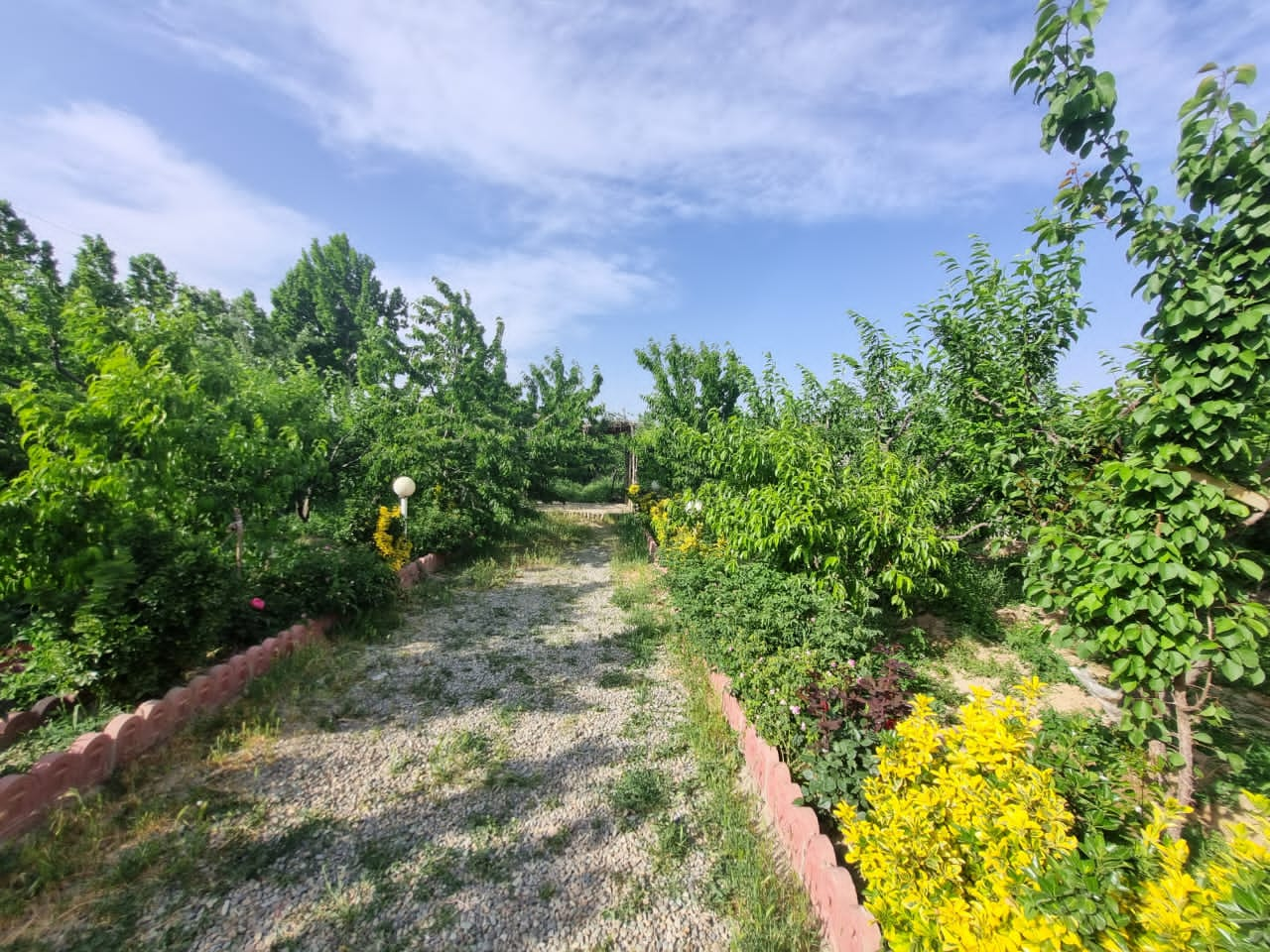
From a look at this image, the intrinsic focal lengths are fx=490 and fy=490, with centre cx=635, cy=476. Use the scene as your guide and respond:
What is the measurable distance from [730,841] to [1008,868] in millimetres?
1567

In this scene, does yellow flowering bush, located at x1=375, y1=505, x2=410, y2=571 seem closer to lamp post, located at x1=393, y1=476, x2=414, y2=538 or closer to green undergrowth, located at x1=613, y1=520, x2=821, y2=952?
lamp post, located at x1=393, y1=476, x2=414, y2=538

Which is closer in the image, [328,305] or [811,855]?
[811,855]

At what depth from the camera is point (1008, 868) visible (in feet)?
4.58

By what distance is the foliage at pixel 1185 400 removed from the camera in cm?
179

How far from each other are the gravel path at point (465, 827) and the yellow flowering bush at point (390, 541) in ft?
8.85

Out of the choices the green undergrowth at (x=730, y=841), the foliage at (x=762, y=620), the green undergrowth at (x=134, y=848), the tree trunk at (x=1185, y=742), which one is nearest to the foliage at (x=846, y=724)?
the foliage at (x=762, y=620)

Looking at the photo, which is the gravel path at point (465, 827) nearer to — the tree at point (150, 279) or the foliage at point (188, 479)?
the foliage at point (188, 479)

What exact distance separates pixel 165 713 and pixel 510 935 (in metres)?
2.68

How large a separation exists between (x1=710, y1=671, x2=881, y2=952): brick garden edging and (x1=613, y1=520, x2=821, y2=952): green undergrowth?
0.08 metres

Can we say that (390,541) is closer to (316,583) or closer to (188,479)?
(316,583)

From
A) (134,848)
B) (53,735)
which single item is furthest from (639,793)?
(53,735)

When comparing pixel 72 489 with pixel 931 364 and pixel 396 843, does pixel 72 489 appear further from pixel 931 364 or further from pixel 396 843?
pixel 931 364

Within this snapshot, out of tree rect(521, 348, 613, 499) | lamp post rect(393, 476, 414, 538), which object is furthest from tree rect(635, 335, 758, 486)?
lamp post rect(393, 476, 414, 538)

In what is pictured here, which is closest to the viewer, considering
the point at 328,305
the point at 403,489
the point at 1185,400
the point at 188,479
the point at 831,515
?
the point at 1185,400
